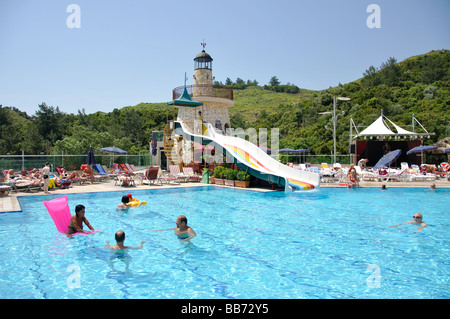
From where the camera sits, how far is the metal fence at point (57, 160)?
656 inches

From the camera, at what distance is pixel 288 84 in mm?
101562

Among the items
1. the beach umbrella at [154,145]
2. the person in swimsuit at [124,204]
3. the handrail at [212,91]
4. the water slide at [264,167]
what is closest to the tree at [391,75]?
the handrail at [212,91]

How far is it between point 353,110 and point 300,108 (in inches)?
434

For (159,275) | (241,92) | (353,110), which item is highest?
(241,92)

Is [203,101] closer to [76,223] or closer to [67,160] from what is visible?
[67,160]

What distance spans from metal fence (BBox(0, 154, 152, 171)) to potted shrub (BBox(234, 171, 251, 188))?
10012 mm

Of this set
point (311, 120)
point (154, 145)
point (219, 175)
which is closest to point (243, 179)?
point (219, 175)

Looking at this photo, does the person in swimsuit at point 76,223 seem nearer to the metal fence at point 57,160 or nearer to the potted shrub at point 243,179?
the potted shrub at point 243,179

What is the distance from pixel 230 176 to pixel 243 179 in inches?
31.6

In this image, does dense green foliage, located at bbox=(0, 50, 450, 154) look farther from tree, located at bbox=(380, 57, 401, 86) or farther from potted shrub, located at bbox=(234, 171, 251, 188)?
potted shrub, located at bbox=(234, 171, 251, 188)

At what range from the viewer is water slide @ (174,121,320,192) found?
1416cm

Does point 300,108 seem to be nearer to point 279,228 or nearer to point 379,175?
point 379,175
